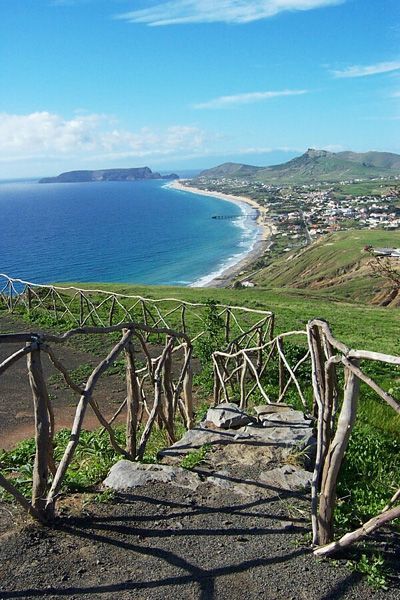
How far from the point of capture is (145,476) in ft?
16.5

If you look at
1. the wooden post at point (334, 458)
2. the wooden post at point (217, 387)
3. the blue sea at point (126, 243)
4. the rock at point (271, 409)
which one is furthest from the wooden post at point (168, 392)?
the blue sea at point (126, 243)

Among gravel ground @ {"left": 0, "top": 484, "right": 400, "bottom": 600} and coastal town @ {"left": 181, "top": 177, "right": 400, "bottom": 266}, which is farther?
coastal town @ {"left": 181, "top": 177, "right": 400, "bottom": 266}

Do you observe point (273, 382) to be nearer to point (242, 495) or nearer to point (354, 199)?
point (242, 495)

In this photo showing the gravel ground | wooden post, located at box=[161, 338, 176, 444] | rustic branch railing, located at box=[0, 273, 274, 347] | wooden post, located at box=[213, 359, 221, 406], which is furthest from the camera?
rustic branch railing, located at box=[0, 273, 274, 347]

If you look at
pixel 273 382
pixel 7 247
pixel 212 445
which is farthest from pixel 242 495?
pixel 7 247

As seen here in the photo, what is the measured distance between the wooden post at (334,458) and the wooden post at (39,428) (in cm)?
213

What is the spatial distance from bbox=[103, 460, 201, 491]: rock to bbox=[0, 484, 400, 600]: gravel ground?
0.19m

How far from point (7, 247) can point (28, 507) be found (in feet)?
300

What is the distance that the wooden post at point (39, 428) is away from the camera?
4.27 m

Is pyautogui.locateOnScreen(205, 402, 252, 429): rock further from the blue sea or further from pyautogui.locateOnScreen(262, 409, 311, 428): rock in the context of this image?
the blue sea

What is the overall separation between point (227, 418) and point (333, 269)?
54.0m

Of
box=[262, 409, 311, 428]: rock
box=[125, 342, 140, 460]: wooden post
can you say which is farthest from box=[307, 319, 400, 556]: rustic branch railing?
box=[125, 342, 140, 460]: wooden post

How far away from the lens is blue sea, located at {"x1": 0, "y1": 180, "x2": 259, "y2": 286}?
69.7 m

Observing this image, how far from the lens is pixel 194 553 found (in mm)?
3971
